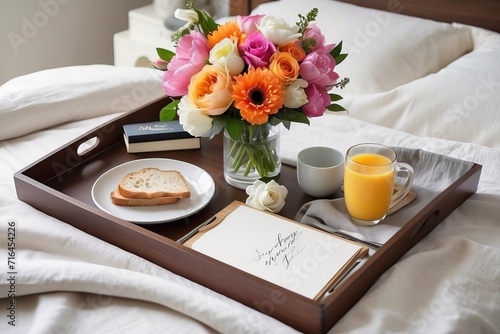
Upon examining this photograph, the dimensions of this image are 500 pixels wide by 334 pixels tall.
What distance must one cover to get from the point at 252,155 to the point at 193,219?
0.18 meters

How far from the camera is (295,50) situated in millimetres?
1272

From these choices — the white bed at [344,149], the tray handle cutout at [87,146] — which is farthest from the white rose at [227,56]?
the tray handle cutout at [87,146]

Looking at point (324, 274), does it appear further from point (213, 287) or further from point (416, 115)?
point (416, 115)

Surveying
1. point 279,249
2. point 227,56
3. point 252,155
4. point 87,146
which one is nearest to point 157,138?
point 87,146

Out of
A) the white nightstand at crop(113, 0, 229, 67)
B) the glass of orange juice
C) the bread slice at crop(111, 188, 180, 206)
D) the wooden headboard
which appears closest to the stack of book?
the bread slice at crop(111, 188, 180, 206)

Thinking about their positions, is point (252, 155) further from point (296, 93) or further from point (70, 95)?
point (70, 95)

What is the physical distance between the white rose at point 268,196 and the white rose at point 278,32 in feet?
0.92

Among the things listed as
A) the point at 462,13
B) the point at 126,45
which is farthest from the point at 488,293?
the point at 126,45

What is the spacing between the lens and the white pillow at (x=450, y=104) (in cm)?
167

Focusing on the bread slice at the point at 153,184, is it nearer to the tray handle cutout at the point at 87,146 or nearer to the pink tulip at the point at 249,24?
the tray handle cutout at the point at 87,146

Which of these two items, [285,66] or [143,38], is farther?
[143,38]

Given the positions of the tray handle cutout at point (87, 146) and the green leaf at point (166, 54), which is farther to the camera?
the tray handle cutout at point (87, 146)

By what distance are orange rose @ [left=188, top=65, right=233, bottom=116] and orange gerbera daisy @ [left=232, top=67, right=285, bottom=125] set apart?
0.07 ft

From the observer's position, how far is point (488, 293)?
110 centimetres
